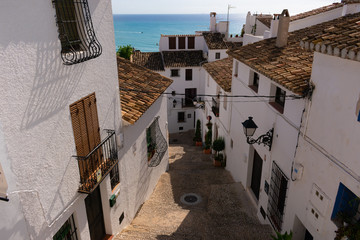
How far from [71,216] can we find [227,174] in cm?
1049

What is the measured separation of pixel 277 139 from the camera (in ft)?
30.3

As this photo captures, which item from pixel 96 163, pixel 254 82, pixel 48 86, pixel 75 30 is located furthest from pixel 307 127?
pixel 48 86

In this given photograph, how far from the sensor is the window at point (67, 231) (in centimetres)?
627

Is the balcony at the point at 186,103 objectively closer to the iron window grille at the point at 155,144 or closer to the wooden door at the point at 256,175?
the iron window grille at the point at 155,144

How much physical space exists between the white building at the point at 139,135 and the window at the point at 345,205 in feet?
18.7

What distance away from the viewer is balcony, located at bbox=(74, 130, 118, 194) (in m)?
6.53

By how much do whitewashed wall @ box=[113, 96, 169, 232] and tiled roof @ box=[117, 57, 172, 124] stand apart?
22.6 inches

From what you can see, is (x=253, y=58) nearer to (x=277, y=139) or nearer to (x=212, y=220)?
(x=277, y=139)

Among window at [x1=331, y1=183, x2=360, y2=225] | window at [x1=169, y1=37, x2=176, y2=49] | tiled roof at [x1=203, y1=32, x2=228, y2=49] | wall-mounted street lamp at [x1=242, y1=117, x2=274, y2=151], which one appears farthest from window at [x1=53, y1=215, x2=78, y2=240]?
window at [x1=169, y1=37, x2=176, y2=49]

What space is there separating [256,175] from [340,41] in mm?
7391

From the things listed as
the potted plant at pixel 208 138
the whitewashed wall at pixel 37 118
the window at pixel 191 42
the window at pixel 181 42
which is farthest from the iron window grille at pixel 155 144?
the window at pixel 191 42

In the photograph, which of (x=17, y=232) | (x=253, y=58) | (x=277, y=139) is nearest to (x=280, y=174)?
(x=277, y=139)

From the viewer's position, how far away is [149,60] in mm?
34312

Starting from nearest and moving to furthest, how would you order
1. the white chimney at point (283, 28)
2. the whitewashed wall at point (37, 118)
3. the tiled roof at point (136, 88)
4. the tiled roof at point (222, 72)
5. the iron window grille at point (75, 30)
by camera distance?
the whitewashed wall at point (37, 118) < the iron window grille at point (75, 30) < the tiled roof at point (136, 88) < the white chimney at point (283, 28) < the tiled roof at point (222, 72)
